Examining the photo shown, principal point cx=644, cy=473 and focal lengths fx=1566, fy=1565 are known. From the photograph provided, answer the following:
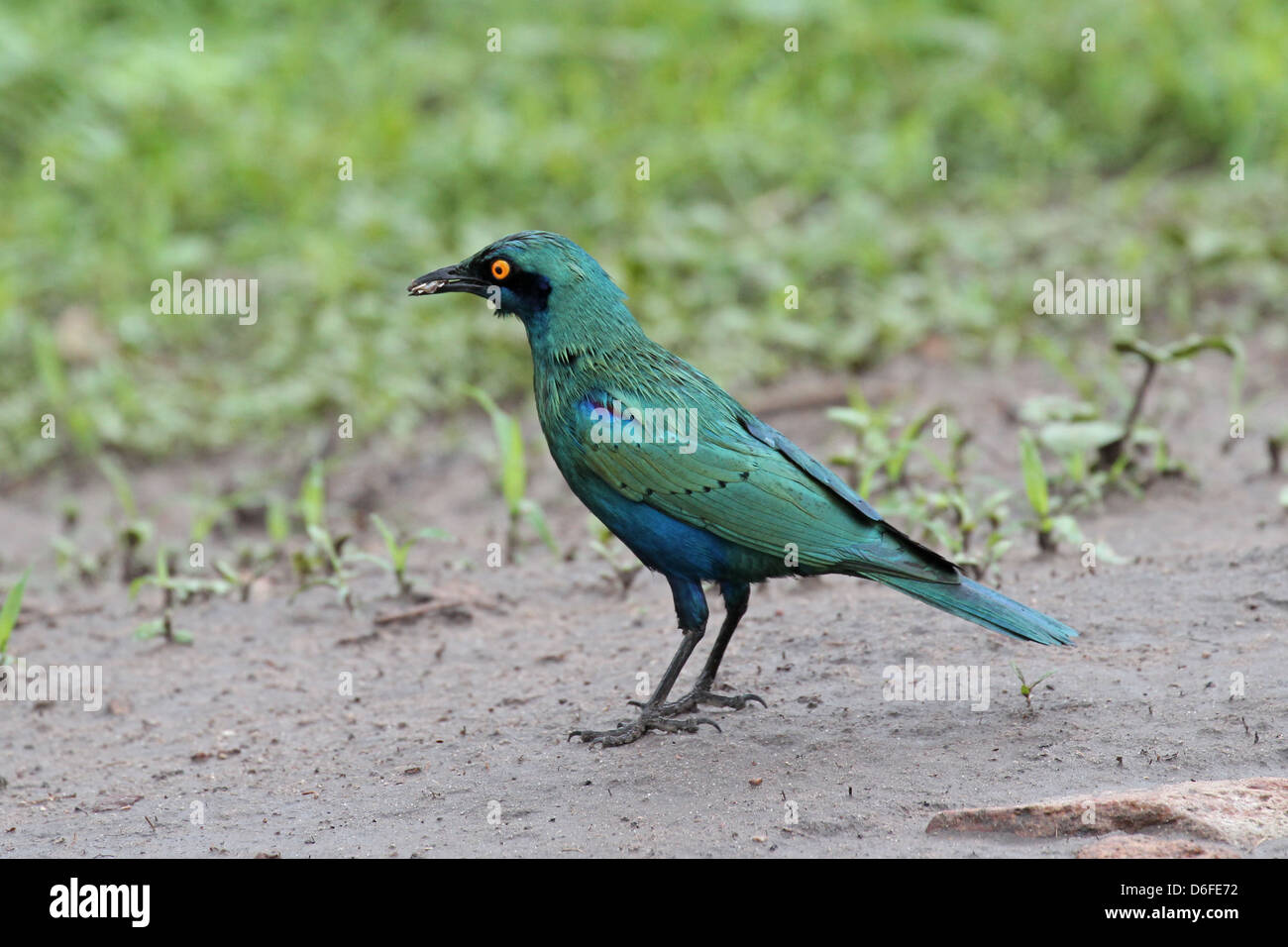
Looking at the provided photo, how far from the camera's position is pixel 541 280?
458 centimetres

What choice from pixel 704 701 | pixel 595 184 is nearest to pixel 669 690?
pixel 704 701

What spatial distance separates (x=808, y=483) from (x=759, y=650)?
83 cm

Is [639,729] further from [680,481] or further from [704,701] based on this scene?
[680,481]

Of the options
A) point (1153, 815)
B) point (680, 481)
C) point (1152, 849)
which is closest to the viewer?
point (1152, 849)

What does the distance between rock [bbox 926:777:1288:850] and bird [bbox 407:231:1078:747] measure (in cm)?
64

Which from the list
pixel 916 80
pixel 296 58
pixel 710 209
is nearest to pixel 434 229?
pixel 710 209

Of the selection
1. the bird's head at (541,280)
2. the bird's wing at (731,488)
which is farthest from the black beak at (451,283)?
the bird's wing at (731,488)

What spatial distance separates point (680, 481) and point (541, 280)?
75cm

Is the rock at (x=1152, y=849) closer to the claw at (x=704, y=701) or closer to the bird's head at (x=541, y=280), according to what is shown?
the claw at (x=704, y=701)

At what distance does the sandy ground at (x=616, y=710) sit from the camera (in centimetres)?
389

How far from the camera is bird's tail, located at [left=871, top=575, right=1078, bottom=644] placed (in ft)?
13.4

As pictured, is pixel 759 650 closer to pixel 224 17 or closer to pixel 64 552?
pixel 64 552

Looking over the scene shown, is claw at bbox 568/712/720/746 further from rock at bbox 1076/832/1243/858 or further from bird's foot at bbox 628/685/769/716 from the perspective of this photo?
rock at bbox 1076/832/1243/858

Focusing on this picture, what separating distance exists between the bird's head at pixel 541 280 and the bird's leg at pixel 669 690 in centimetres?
84
